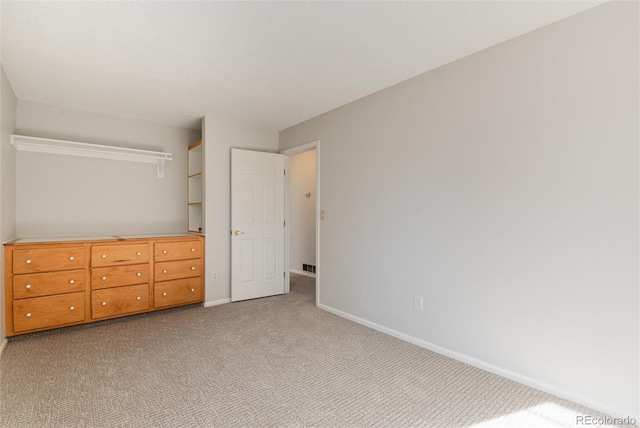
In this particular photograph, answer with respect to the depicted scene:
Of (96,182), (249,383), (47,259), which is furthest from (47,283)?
(249,383)

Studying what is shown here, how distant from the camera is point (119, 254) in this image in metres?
3.35

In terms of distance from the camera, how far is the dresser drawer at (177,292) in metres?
3.61

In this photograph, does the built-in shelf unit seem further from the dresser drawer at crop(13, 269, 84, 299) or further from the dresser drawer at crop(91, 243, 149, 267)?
the dresser drawer at crop(13, 269, 84, 299)

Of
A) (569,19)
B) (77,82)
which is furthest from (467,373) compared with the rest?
(77,82)

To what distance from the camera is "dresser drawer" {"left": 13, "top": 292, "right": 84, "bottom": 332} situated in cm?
283

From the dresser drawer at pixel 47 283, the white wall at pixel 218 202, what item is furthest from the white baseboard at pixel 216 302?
the dresser drawer at pixel 47 283

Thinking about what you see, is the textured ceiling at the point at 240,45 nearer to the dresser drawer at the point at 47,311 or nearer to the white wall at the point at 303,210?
the dresser drawer at the point at 47,311

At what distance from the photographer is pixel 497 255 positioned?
226 centimetres

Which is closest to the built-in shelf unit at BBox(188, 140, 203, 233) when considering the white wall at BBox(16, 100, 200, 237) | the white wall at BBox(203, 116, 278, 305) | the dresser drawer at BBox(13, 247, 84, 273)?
the white wall at BBox(16, 100, 200, 237)

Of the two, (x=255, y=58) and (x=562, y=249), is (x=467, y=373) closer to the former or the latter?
(x=562, y=249)

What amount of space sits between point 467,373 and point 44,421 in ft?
8.50

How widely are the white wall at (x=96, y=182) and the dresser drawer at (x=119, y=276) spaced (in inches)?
29.0

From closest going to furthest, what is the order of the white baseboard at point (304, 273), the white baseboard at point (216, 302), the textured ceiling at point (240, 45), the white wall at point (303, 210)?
1. the textured ceiling at point (240, 45)
2. the white baseboard at point (216, 302)
3. the white baseboard at point (304, 273)
4. the white wall at point (303, 210)

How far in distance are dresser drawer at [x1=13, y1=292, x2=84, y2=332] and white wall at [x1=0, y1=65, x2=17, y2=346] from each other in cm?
18
